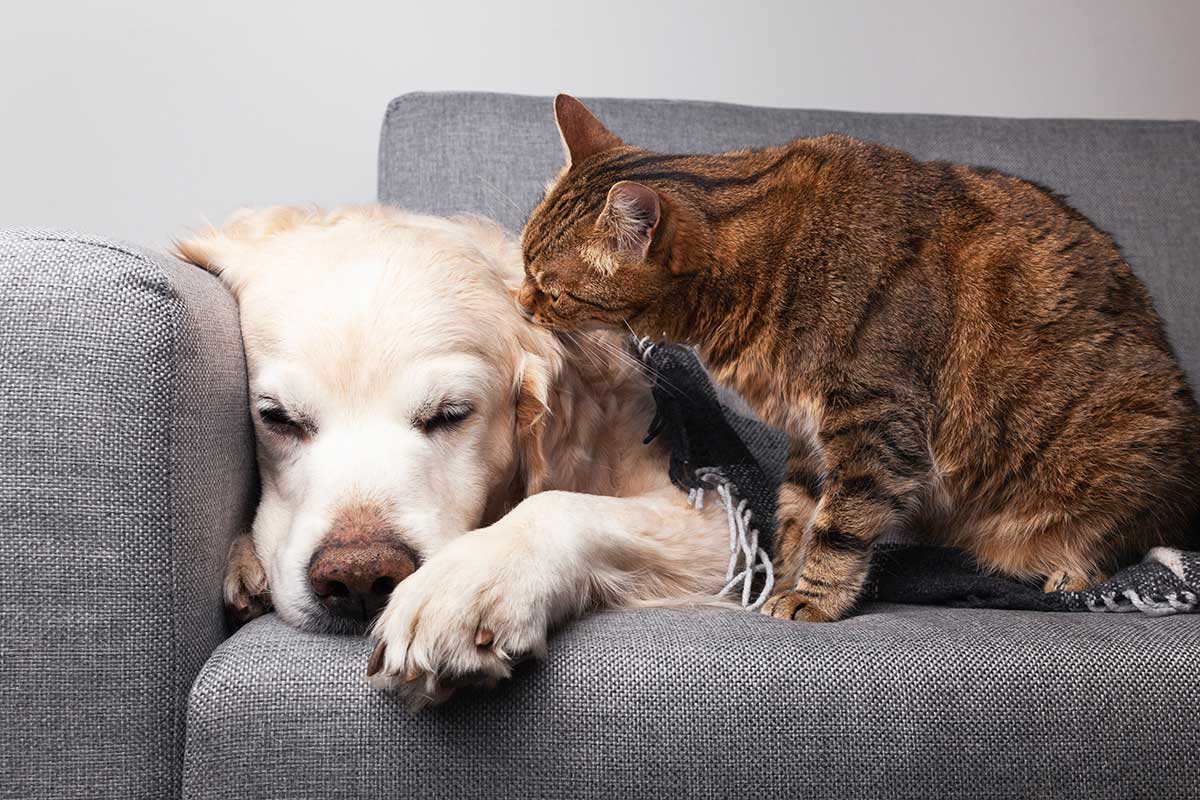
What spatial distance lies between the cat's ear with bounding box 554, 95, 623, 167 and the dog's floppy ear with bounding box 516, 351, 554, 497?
466mm

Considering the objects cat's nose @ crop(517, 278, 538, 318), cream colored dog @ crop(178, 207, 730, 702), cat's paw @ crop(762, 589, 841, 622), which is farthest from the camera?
cat's nose @ crop(517, 278, 538, 318)

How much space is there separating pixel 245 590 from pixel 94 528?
0.29m

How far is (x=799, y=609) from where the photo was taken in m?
1.37

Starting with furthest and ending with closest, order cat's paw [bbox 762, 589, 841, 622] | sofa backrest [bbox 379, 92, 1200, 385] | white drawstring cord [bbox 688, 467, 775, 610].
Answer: sofa backrest [bbox 379, 92, 1200, 385], white drawstring cord [bbox 688, 467, 775, 610], cat's paw [bbox 762, 589, 841, 622]

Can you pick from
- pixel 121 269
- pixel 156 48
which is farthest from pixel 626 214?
pixel 156 48

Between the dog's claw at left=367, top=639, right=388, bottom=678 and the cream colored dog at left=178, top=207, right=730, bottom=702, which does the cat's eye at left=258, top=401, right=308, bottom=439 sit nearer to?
the cream colored dog at left=178, top=207, right=730, bottom=702

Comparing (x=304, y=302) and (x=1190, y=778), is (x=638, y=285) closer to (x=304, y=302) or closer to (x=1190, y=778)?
(x=304, y=302)

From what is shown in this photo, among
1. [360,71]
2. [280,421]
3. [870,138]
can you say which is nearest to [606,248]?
[280,421]

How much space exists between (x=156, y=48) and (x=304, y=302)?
162 cm

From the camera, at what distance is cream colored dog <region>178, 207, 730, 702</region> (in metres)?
1.07

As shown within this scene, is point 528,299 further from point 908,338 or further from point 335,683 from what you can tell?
point 335,683

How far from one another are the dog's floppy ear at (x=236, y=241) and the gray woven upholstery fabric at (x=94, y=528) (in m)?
0.43

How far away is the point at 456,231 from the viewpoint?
1.70 meters

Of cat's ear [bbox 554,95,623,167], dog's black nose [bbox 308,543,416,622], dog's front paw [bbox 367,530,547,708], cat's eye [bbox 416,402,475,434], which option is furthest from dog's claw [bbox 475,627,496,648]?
cat's ear [bbox 554,95,623,167]
